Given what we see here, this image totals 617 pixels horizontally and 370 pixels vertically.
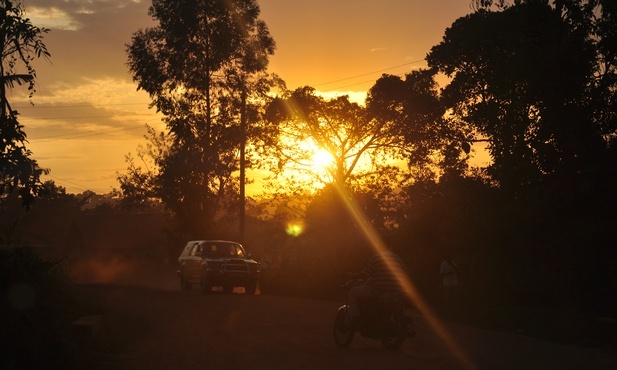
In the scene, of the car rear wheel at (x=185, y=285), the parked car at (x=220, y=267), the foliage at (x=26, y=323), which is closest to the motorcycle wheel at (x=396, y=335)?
the foliage at (x=26, y=323)

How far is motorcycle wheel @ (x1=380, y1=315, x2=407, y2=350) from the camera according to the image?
Result: 12820 millimetres

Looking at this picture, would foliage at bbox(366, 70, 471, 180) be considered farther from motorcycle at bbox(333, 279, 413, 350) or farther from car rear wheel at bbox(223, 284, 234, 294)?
motorcycle at bbox(333, 279, 413, 350)

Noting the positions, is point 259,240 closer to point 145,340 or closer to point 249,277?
point 249,277

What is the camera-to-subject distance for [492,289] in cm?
2961

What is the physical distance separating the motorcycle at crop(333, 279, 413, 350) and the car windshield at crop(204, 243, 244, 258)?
16980 millimetres

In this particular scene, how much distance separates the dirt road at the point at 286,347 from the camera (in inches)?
460

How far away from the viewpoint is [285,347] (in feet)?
43.5

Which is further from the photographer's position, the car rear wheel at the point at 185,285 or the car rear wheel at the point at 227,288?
the car rear wheel at the point at 185,285

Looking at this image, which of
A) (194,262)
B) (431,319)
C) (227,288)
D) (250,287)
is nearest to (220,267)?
(227,288)

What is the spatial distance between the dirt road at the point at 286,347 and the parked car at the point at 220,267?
318 inches

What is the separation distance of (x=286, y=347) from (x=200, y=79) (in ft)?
128

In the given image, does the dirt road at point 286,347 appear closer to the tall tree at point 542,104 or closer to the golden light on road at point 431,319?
the golden light on road at point 431,319

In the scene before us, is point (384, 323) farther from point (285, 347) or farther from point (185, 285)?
point (185, 285)

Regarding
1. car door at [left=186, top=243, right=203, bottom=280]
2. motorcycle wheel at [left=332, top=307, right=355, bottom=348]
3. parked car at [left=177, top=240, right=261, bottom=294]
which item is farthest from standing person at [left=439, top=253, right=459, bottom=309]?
motorcycle wheel at [left=332, top=307, right=355, bottom=348]
